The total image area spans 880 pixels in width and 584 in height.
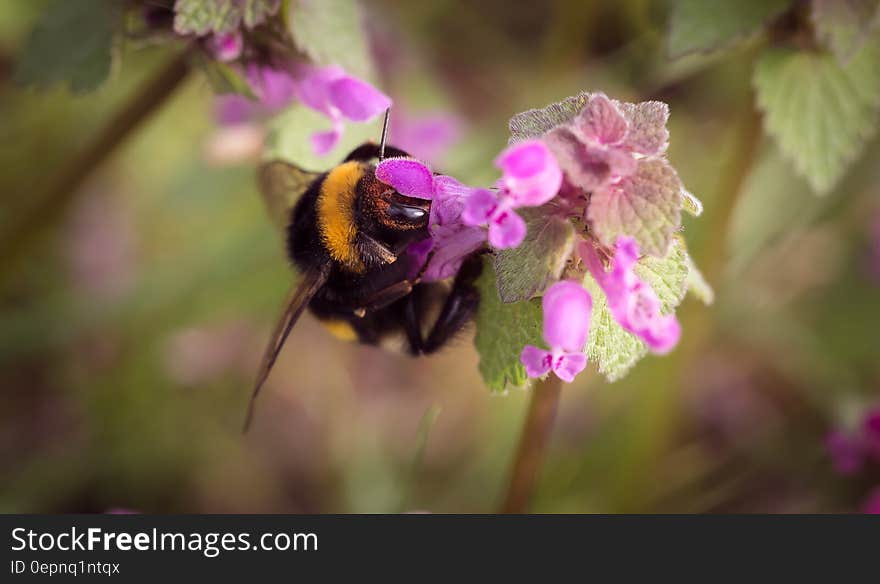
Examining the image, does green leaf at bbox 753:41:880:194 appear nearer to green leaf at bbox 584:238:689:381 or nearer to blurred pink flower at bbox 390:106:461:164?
green leaf at bbox 584:238:689:381

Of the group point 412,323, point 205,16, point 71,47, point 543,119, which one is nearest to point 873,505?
point 412,323

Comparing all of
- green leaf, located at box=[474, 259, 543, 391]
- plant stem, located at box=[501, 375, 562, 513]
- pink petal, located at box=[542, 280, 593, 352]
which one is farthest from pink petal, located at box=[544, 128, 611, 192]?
plant stem, located at box=[501, 375, 562, 513]

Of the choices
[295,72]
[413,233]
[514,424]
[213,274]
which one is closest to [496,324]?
[413,233]

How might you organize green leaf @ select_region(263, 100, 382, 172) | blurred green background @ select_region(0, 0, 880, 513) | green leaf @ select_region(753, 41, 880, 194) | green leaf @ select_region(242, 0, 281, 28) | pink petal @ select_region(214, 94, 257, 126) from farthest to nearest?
A: blurred green background @ select_region(0, 0, 880, 513), pink petal @ select_region(214, 94, 257, 126), green leaf @ select_region(263, 100, 382, 172), green leaf @ select_region(753, 41, 880, 194), green leaf @ select_region(242, 0, 281, 28)

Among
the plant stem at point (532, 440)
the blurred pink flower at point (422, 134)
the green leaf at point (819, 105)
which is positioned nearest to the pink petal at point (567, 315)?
the plant stem at point (532, 440)

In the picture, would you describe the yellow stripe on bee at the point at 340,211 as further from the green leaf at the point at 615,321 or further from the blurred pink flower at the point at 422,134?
the blurred pink flower at the point at 422,134

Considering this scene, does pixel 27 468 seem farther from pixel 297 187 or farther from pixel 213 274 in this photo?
pixel 297 187

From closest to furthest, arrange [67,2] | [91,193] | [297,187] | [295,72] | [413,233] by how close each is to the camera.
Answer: [413,233], [297,187], [295,72], [67,2], [91,193]
